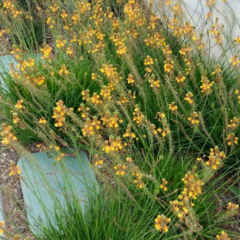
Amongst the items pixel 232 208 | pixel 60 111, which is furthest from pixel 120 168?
pixel 232 208

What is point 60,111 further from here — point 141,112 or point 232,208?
point 232,208

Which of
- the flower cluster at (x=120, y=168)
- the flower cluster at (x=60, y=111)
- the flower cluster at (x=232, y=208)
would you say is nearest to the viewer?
the flower cluster at (x=232, y=208)

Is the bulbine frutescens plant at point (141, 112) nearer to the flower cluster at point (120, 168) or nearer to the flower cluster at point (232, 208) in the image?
the flower cluster at point (120, 168)

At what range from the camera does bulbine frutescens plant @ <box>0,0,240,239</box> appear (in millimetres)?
2262

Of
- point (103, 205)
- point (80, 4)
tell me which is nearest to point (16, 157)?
point (103, 205)

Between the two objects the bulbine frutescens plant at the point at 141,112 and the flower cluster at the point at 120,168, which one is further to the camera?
the bulbine frutescens plant at the point at 141,112

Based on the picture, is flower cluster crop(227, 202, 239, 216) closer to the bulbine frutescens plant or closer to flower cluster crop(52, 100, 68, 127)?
the bulbine frutescens plant

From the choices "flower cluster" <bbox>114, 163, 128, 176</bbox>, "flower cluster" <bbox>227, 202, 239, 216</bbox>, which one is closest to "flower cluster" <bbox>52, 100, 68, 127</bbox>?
"flower cluster" <bbox>114, 163, 128, 176</bbox>

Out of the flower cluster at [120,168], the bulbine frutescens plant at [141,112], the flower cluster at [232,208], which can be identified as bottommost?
the flower cluster at [232,208]

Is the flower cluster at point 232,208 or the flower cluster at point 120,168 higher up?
the flower cluster at point 120,168

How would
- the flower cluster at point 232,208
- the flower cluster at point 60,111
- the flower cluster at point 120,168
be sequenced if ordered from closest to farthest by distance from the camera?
the flower cluster at point 232,208
the flower cluster at point 120,168
the flower cluster at point 60,111

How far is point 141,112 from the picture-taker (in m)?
2.58

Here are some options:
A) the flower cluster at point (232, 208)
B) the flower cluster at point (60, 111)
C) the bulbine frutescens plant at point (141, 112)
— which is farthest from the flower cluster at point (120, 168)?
the flower cluster at point (232, 208)

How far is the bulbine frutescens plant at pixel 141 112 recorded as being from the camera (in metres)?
2.26
